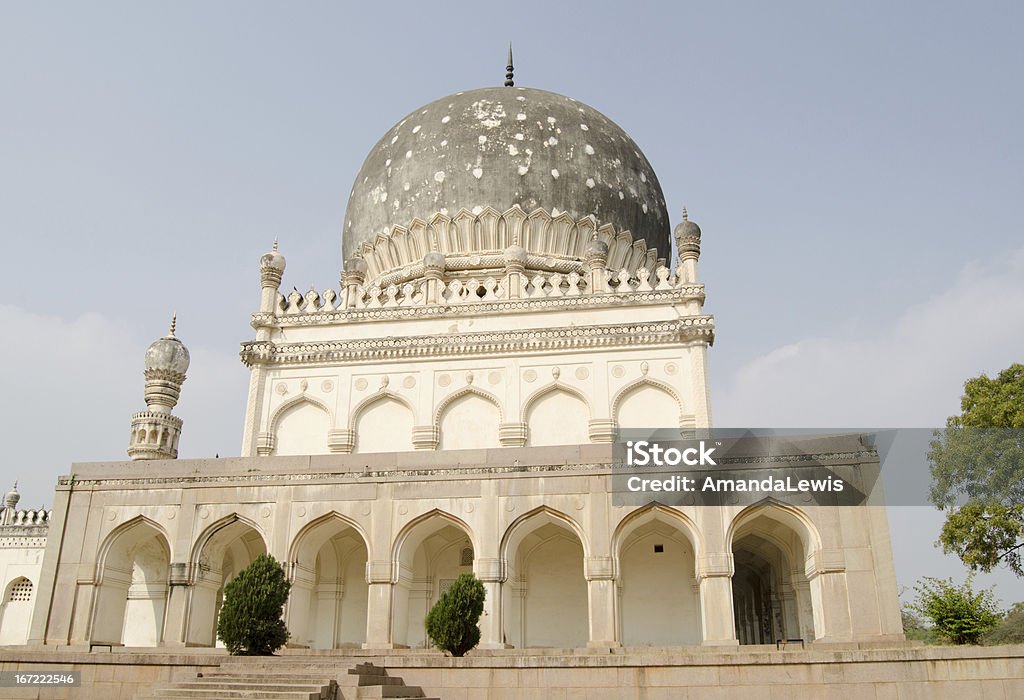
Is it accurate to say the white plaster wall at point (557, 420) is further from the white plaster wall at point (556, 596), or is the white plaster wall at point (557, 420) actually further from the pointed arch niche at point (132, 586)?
the pointed arch niche at point (132, 586)

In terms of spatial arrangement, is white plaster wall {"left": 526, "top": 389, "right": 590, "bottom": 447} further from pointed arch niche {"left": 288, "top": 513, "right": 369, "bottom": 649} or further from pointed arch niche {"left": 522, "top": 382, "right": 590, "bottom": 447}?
pointed arch niche {"left": 288, "top": 513, "right": 369, "bottom": 649}

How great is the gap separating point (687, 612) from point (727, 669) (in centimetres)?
515

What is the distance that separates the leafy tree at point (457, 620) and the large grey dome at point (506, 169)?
1147 centimetres

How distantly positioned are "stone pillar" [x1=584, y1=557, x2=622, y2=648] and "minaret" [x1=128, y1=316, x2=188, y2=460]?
1104 cm

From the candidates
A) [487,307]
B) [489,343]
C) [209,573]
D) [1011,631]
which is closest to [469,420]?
[489,343]

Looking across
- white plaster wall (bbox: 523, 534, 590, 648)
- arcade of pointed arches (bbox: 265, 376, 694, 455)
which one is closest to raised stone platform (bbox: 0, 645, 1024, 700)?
white plaster wall (bbox: 523, 534, 590, 648)

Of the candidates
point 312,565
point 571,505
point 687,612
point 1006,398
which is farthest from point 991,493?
point 312,565

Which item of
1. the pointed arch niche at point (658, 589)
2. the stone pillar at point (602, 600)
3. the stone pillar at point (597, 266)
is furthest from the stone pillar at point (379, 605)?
the stone pillar at point (597, 266)

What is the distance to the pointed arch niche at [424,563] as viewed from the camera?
14156 millimetres

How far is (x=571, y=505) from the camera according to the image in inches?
545

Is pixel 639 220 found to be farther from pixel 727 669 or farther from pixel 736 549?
pixel 727 669

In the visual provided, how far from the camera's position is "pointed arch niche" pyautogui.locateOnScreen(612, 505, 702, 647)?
15273 millimetres

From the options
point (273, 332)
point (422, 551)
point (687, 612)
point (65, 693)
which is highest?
point (273, 332)

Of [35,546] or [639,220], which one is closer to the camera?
[639,220]
